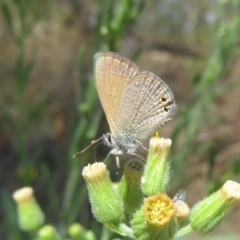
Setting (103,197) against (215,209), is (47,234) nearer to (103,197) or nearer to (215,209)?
(103,197)

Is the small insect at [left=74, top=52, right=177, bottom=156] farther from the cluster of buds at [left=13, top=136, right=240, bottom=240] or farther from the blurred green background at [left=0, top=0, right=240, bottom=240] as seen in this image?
the blurred green background at [left=0, top=0, right=240, bottom=240]

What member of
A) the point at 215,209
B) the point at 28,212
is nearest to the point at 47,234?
the point at 28,212

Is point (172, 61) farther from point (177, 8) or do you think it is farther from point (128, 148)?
point (128, 148)

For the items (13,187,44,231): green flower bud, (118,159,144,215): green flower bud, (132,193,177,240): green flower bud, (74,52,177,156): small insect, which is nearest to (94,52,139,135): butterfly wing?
(74,52,177,156): small insect

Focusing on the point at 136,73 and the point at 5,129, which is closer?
the point at 136,73

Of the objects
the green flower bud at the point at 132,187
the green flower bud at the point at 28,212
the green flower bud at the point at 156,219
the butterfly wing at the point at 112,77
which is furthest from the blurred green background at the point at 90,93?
the green flower bud at the point at 156,219

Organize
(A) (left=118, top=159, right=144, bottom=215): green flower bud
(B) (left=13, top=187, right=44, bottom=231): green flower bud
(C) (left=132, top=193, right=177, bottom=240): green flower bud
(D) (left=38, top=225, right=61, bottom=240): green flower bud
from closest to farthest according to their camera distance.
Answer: (C) (left=132, top=193, right=177, bottom=240): green flower bud, (A) (left=118, top=159, right=144, bottom=215): green flower bud, (D) (left=38, top=225, right=61, bottom=240): green flower bud, (B) (left=13, top=187, right=44, bottom=231): green flower bud

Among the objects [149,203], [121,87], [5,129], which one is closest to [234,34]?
[121,87]
